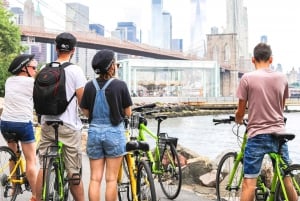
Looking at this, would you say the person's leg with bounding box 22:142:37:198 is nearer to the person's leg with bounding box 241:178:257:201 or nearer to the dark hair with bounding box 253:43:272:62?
the person's leg with bounding box 241:178:257:201

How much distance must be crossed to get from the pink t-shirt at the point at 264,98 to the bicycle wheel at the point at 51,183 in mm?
1541

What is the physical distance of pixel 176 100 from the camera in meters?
72.8

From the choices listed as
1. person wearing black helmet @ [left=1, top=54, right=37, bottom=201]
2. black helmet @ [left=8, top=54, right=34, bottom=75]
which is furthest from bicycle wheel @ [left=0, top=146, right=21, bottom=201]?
black helmet @ [left=8, top=54, right=34, bottom=75]

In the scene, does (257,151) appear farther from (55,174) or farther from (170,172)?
(170,172)

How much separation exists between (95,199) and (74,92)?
0.85m

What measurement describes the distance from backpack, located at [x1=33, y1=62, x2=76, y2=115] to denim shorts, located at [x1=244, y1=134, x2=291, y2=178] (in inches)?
57.3

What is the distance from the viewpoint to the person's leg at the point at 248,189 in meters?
3.83

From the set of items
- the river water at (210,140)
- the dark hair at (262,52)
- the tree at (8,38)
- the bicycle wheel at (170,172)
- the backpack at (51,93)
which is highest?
the tree at (8,38)

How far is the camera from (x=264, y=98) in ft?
12.5

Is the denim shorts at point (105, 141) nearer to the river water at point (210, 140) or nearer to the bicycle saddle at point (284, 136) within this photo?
the bicycle saddle at point (284, 136)

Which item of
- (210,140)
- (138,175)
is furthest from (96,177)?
(210,140)

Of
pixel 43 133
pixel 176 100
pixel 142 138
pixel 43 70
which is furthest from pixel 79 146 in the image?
pixel 176 100

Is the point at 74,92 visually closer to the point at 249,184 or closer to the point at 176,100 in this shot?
the point at 249,184

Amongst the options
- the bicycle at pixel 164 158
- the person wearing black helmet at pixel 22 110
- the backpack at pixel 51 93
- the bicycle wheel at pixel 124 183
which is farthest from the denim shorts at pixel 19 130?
the bicycle at pixel 164 158
